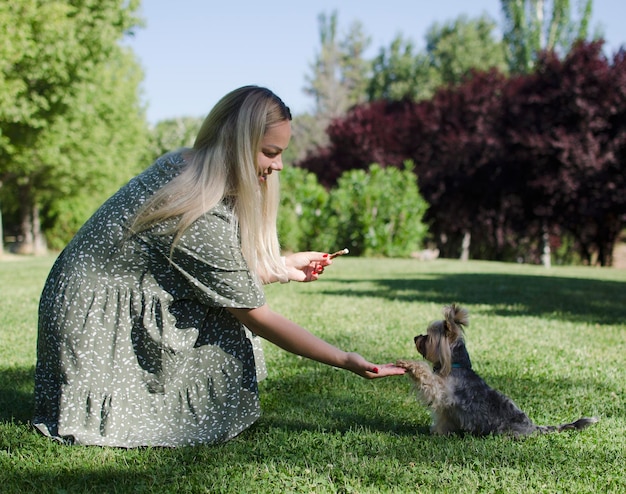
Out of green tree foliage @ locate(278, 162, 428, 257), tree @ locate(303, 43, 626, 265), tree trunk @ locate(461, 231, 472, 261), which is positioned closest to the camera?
green tree foliage @ locate(278, 162, 428, 257)

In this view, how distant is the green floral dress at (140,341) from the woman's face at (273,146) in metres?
0.32

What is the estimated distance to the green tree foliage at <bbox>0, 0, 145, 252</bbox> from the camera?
672 inches

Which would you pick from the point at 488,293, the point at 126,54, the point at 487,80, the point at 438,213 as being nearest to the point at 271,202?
the point at 488,293

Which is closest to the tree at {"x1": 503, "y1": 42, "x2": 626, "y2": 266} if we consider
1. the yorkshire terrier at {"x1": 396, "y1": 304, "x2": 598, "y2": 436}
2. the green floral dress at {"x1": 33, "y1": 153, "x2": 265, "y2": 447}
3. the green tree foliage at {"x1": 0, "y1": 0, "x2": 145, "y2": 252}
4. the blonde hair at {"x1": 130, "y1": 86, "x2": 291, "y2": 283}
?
the green tree foliage at {"x1": 0, "y1": 0, "x2": 145, "y2": 252}

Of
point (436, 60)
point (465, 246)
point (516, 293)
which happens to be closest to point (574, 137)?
point (465, 246)

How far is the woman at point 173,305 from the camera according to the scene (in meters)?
3.28

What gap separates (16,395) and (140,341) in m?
1.54

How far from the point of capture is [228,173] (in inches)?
133

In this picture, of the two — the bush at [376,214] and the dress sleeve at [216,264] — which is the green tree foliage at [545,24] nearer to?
the bush at [376,214]

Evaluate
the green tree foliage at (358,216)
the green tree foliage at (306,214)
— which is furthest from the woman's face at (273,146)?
the green tree foliage at (306,214)

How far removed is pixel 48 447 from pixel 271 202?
1.74 m

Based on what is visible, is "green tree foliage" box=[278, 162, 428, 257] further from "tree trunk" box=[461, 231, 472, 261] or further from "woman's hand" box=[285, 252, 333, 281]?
"woman's hand" box=[285, 252, 333, 281]

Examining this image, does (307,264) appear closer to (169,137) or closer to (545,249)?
(545,249)

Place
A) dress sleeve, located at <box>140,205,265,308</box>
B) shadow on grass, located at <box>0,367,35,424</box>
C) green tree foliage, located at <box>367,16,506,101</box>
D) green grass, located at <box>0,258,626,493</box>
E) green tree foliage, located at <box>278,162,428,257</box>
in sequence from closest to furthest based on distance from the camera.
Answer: green grass, located at <box>0,258,626,493</box>
dress sleeve, located at <box>140,205,265,308</box>
shadow on grass, located at <box>0,367,35,424</box>
green tree foliage, located at <box>278,162,428,257</box>
green tree foliage, located at <box>367,16,506,101</box>
